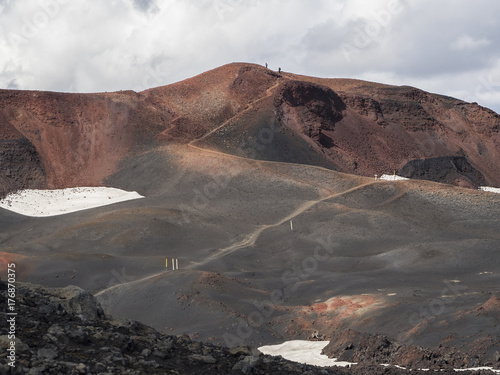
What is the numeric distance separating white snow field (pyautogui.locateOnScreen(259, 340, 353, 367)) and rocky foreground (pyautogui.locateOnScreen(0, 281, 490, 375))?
1058cm

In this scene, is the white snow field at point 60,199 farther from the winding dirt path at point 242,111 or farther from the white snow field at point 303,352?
the white snow field at point 303,352

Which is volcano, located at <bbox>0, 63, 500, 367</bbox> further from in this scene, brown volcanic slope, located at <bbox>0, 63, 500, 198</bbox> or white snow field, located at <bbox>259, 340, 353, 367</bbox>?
white snow field, located at <bbox>259, 340, 353, 367</bbox>

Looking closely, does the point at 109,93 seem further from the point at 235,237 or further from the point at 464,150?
the point at 464,150

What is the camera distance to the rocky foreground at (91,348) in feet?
32.8

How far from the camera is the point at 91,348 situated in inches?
426

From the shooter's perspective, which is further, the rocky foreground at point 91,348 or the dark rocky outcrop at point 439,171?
the dark rocky outcrop at point 439,171

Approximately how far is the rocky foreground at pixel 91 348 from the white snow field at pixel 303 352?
416 inches

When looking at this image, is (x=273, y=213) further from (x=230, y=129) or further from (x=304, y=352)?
(x=304, y=352)

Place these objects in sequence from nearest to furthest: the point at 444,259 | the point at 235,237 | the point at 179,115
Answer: the point at 444,259, the point at 235,237, the point at 179,115

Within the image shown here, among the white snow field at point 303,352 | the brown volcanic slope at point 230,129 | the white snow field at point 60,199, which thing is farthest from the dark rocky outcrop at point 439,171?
the white snow field at point 303,352

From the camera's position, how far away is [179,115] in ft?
262

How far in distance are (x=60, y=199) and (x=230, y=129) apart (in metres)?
20.1

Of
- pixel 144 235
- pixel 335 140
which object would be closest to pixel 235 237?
pixel 144 235

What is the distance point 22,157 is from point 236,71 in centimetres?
2855
